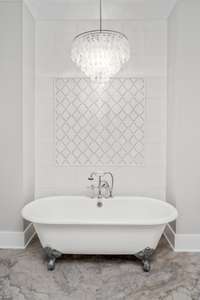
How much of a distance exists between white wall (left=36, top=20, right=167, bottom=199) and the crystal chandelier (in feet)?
2.59

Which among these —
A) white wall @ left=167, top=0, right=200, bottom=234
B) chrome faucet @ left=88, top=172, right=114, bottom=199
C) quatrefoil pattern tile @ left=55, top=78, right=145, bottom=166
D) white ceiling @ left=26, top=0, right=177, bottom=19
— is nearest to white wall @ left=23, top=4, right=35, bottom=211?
white ceiling @ left=26, top=0, right=177, bottom=19

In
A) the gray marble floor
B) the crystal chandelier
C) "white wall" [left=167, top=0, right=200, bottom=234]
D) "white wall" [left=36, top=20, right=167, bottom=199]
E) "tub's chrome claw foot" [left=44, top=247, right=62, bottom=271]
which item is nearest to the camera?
the gray marble floor

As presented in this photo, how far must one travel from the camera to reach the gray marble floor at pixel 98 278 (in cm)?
197

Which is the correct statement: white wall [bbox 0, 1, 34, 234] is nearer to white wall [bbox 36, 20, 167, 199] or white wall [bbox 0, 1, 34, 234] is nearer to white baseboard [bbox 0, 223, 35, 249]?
white baseboard [bbox 0, 223, 35, 249]

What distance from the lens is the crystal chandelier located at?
222 centimetres

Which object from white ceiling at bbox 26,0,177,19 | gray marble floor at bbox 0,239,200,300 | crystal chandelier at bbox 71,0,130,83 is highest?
white ceiling at bbox 26,0,177,19

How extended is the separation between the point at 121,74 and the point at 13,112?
1.40 m

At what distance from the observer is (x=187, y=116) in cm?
268

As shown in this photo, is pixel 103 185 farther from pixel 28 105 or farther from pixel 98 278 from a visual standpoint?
pixel 28 105

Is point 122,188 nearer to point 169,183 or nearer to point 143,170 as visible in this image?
point 143,170

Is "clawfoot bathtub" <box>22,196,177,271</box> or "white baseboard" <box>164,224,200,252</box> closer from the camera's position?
"clawfoot bathtub" <box>22,196,177,271</box>

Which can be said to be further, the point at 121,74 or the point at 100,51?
the point at 121,74

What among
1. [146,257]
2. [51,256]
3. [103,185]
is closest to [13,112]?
[103,185]

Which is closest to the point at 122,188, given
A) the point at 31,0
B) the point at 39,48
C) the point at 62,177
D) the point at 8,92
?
the point at 62,177
